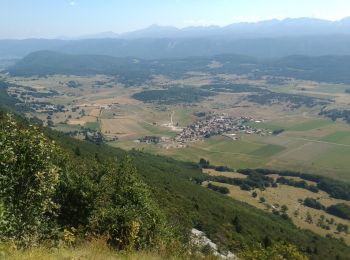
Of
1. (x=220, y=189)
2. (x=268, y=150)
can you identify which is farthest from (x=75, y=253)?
(x=268, y=150)

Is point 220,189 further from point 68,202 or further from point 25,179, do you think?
point 25,179

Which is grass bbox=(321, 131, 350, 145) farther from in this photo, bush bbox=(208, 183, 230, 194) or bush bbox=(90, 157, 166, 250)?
bush bbox=(90, 157, 166, 250)

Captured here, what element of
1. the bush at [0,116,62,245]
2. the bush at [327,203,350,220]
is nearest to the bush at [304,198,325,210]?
the bush at [327,203,350,220]

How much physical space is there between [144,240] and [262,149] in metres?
151

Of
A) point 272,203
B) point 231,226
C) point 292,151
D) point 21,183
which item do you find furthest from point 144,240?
point 292,151

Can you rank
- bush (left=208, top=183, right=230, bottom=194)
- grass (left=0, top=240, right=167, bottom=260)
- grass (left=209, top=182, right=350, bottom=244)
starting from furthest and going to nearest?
bush (left=208, top=183, right=230, bottom=194) → grass (left=209, top=182, right=350, bottom=244) → grass (left=0, top=240, right=167, bottom=260)

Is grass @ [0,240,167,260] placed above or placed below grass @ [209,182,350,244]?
above

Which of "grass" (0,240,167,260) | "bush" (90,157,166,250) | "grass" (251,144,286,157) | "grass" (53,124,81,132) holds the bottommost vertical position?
"grass" (251,144,286,157)

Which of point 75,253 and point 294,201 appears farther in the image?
point 294,201

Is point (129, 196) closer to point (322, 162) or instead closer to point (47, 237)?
point (47, 237)

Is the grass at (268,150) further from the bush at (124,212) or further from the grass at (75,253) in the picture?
the grass at (75,253)

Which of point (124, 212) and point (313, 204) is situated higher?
point (124, 212)

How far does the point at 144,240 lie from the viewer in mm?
20188

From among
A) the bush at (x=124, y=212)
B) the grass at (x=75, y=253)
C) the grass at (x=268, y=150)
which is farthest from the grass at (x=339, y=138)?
the grass at (x=75, y=253)
